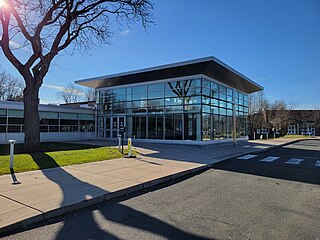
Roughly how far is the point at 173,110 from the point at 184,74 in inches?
133

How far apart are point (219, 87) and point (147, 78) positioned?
690cm

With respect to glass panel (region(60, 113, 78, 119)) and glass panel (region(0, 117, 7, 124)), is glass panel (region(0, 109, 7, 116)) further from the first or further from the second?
glass panel (region(60, 113, 78, 119))

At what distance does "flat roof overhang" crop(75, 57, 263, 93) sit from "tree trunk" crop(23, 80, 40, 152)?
9418 millimetres

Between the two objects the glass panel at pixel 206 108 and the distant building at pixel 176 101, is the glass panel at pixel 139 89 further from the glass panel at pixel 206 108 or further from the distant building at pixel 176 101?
the glass panel at pixel 206 108

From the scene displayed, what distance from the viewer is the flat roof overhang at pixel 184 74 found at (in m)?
19.0

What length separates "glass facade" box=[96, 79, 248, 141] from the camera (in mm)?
20984

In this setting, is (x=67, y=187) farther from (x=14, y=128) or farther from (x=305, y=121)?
(x=305, y=121)

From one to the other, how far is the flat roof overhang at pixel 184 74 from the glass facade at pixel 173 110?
0.83m

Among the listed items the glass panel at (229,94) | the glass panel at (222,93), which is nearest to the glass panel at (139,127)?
the glass panel at (222,93)

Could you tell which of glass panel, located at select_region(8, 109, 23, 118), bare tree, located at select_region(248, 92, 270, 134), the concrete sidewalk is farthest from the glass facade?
bare tree, located at select_region(248, 92, 270, 134)

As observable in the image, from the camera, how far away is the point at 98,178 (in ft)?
25.8

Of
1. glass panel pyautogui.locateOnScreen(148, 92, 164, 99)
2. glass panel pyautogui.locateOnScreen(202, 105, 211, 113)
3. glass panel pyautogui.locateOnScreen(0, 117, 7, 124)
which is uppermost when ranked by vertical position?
glass panel pyautogui.locateOnScreen(148, 92, 164, 99)

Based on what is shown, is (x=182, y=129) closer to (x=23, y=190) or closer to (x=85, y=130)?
(x=85, y=130)

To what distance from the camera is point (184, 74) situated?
68.9ft
